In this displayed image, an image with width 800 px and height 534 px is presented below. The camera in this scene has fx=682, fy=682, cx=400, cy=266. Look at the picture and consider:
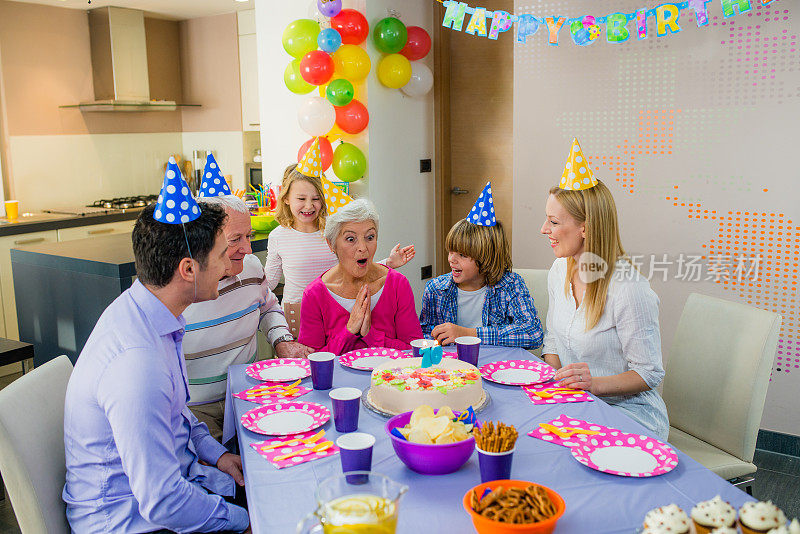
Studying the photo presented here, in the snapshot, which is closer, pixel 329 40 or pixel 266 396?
pixel 266 396

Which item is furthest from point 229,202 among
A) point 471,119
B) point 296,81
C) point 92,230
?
point 92,230

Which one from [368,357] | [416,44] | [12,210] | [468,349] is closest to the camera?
[468,349]

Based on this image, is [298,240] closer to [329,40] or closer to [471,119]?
[329,40]

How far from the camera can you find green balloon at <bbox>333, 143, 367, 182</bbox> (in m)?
4.39

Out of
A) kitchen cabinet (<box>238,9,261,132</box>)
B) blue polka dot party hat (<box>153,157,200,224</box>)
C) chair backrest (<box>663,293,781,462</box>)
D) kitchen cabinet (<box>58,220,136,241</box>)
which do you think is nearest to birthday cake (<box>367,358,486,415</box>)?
blue polka dot party hat (<box>153,157,200,224</box>)

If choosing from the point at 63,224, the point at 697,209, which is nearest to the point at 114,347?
the point at 697,209

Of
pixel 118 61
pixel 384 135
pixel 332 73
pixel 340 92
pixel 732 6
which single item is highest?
pixel 118 61

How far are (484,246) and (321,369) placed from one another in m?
0.95

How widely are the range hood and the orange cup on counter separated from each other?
112cm

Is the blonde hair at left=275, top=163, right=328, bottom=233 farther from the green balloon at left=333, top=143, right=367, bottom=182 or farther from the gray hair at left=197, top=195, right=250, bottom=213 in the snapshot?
the gray hair at left=197, top=195, right=250, bottom=213

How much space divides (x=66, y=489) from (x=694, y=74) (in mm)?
3194

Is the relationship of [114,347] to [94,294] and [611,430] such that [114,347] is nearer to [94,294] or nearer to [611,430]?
[611,430]

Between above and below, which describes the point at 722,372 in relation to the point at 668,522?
below

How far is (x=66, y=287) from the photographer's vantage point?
3375 mm
